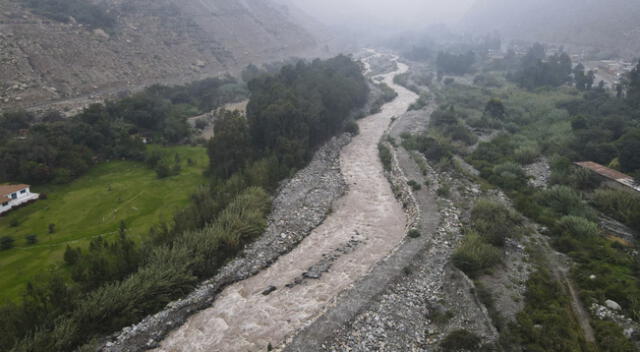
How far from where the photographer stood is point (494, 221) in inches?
921

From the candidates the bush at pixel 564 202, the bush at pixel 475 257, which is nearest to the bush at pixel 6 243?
the bush at pixel 475 257

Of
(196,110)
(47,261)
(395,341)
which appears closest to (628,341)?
(395,341)

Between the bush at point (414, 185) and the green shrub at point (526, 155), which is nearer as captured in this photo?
the bush at point (414, 185)

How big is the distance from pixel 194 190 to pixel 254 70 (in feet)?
182

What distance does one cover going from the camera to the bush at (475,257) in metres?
19.5

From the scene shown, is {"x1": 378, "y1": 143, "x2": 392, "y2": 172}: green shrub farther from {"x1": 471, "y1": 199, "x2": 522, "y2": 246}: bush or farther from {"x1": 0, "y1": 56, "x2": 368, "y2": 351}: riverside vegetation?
{"x1": 471, "y1": 199, "x2": 522, "y2": 246}: bush

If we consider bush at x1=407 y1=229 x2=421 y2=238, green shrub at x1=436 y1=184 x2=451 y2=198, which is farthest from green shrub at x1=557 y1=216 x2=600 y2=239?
bush at x1=407 y1=229 x2=421 y2=238

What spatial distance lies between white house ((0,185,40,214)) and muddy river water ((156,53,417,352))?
58.1 feet

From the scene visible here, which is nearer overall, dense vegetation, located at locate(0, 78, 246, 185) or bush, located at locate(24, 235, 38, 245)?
bush, located at locate(24, 235, 38, 245)

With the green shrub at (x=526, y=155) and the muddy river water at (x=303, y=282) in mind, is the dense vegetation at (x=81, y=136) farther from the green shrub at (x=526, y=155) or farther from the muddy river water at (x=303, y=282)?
the green shrub at (x=526, y=155)

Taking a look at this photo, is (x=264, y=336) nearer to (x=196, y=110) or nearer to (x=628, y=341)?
(x=628, y=341)

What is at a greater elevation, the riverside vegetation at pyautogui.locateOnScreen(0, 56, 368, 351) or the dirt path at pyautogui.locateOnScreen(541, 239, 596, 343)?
the dirt path at pyautogui.locateOnScreen(541, 239, 596, 343)

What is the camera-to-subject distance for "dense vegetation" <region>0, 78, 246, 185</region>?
30.5 meters

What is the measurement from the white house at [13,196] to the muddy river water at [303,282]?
1772cm
